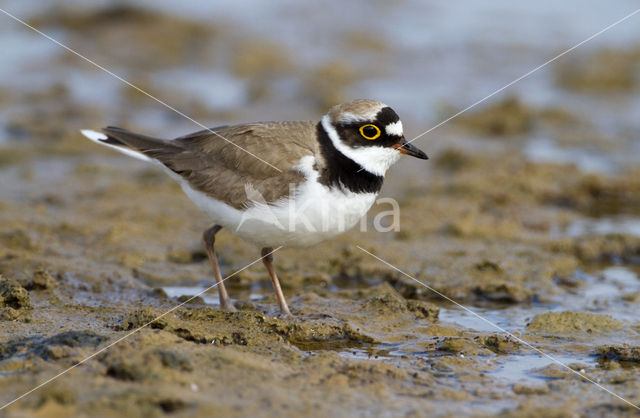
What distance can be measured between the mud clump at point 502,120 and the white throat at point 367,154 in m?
6.02

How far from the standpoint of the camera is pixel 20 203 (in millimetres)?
8461

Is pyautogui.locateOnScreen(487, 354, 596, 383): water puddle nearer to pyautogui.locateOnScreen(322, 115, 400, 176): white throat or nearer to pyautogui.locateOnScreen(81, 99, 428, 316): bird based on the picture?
pyautogui.locateOnScreen(81, 99, 428, 316): bird

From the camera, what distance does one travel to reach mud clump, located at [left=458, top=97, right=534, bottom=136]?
11.9 metres

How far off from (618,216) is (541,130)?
123 inches

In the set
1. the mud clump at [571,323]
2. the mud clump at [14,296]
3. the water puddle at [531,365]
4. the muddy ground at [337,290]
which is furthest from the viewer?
the mud clump at [571,323]

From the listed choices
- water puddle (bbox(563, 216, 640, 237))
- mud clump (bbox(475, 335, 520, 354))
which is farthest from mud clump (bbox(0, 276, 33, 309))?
water puddle (bbox(563, 216, 640, 237))

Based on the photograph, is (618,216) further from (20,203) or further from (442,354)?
(20,203)

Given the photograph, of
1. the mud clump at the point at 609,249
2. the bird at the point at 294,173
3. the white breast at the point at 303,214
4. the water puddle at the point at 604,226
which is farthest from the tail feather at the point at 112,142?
the water puddle at the point at 604,226

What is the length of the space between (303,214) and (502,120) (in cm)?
696

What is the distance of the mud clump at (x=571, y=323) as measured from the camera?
6160 mm

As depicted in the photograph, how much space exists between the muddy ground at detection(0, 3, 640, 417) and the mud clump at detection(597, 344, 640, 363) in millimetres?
14

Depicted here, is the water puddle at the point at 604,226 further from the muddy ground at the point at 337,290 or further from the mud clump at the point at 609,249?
the mud clump at the point at 609,249

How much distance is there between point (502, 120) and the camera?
11.9 m

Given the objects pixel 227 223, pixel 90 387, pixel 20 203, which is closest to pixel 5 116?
pixel 20 203
